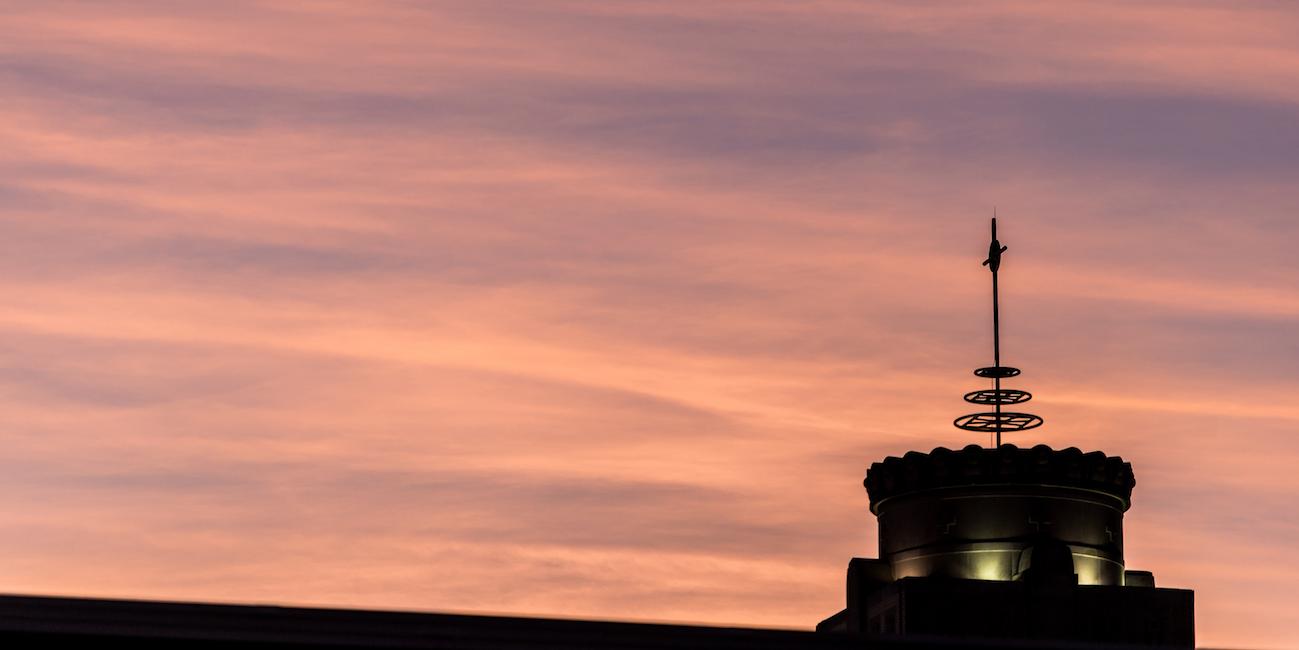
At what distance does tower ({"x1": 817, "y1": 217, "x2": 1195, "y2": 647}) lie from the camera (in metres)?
62.5

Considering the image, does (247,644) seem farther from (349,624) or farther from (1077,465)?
(1077,465)

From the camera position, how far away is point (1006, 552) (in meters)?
64.1

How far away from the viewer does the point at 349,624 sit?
3391 cm

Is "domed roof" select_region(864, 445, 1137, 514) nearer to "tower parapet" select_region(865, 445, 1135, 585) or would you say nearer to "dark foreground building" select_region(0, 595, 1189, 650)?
"tower parapet" select_region(865, 445, 1135, 585)

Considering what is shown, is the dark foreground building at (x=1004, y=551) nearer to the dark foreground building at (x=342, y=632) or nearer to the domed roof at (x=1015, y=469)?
the domed roof at (x=1015, y=469)

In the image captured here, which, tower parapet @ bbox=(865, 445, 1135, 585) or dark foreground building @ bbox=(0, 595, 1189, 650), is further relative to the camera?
tower parapet @ bbox=(865, 445, 1135, 585)

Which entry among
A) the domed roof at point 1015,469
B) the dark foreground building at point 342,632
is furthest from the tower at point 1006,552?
the dark foreground building at point 342,632

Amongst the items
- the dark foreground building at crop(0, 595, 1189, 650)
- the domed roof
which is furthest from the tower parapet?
the dark foreground building at crop(0, 595, 1189, 650)

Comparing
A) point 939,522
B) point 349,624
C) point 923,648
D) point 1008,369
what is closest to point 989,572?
point 939,522

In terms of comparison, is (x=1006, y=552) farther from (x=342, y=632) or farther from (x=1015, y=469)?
(x=342, y=632)

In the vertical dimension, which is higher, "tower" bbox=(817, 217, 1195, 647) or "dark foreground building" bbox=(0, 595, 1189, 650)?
"tower" bbox=(817, 217, 1195, 647)

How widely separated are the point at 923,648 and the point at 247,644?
10449mm

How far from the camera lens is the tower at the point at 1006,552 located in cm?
6250

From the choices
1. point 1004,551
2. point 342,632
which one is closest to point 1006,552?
point 1004,551
